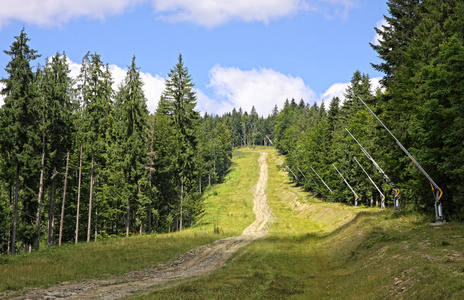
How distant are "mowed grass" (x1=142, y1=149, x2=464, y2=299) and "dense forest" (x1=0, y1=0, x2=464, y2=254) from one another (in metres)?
4.19

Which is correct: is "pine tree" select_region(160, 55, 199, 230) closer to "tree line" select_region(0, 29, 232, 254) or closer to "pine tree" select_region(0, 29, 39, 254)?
"tree line" select_region(0, 29, 232, 254)

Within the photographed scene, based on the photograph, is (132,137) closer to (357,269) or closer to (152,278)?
(152,278)

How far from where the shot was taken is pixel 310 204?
6297 centimetres

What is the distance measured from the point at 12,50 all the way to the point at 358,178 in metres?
45.6

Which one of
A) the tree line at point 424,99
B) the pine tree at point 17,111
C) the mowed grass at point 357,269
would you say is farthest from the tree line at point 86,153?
the tree line at point 424,99

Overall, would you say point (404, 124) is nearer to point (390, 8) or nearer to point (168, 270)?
point (390, 8)

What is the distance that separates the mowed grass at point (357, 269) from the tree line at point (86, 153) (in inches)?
681

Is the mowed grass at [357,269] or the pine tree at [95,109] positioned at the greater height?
the pine tree at [95,109]

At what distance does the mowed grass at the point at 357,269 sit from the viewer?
12023 millimetres

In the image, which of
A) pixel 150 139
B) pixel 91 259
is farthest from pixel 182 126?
pixel 91 259

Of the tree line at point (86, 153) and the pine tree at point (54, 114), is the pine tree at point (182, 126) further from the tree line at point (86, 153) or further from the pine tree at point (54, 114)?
the pine tree at point (54, 114)

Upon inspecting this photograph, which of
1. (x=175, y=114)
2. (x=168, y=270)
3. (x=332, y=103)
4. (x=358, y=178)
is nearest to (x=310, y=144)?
(x=332, y=103)

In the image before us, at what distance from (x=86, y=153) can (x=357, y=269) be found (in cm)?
3132

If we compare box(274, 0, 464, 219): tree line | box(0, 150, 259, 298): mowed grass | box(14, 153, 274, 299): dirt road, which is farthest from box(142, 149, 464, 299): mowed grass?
box(0, 150, 259, 298): mowed grass
